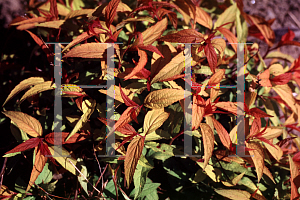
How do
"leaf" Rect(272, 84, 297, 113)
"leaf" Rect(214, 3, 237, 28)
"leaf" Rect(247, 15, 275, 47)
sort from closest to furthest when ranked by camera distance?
1. "leaf" Rect(272, 84, 297, 113)
2. "leaf" Rect(214, 3, 237, 28)
3. "leaf" Rect(247, 15, 275, 47)

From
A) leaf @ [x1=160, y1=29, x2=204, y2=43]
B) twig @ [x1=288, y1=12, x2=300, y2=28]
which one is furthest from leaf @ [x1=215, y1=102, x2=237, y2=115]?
twig @ [x1=288, y1=12, x2=300, y2=28]

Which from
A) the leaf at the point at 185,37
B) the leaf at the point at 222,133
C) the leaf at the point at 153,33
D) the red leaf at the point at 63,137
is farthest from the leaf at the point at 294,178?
the red leaf at the point at 63,137

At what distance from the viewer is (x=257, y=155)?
0.94 meters

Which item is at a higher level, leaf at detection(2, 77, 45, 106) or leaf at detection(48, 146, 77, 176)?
leaf at detection(2, 77, 45, 106)

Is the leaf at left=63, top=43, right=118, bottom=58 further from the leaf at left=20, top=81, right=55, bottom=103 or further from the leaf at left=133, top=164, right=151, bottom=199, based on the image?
the leaf at left=133, top=164, right=151, bottom=199

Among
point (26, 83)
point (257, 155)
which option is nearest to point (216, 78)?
point (257, 155)

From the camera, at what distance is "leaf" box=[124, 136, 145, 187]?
0.78 meters

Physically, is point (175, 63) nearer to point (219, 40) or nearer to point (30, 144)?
point (219, 40)

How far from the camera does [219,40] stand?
0.95m

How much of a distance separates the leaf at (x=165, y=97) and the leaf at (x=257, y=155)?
400 mm

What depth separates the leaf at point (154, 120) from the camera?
0.89 meters

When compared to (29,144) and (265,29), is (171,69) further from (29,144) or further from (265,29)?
(265,29)

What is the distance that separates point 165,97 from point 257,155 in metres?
0.46

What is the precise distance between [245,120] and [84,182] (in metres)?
0.78
